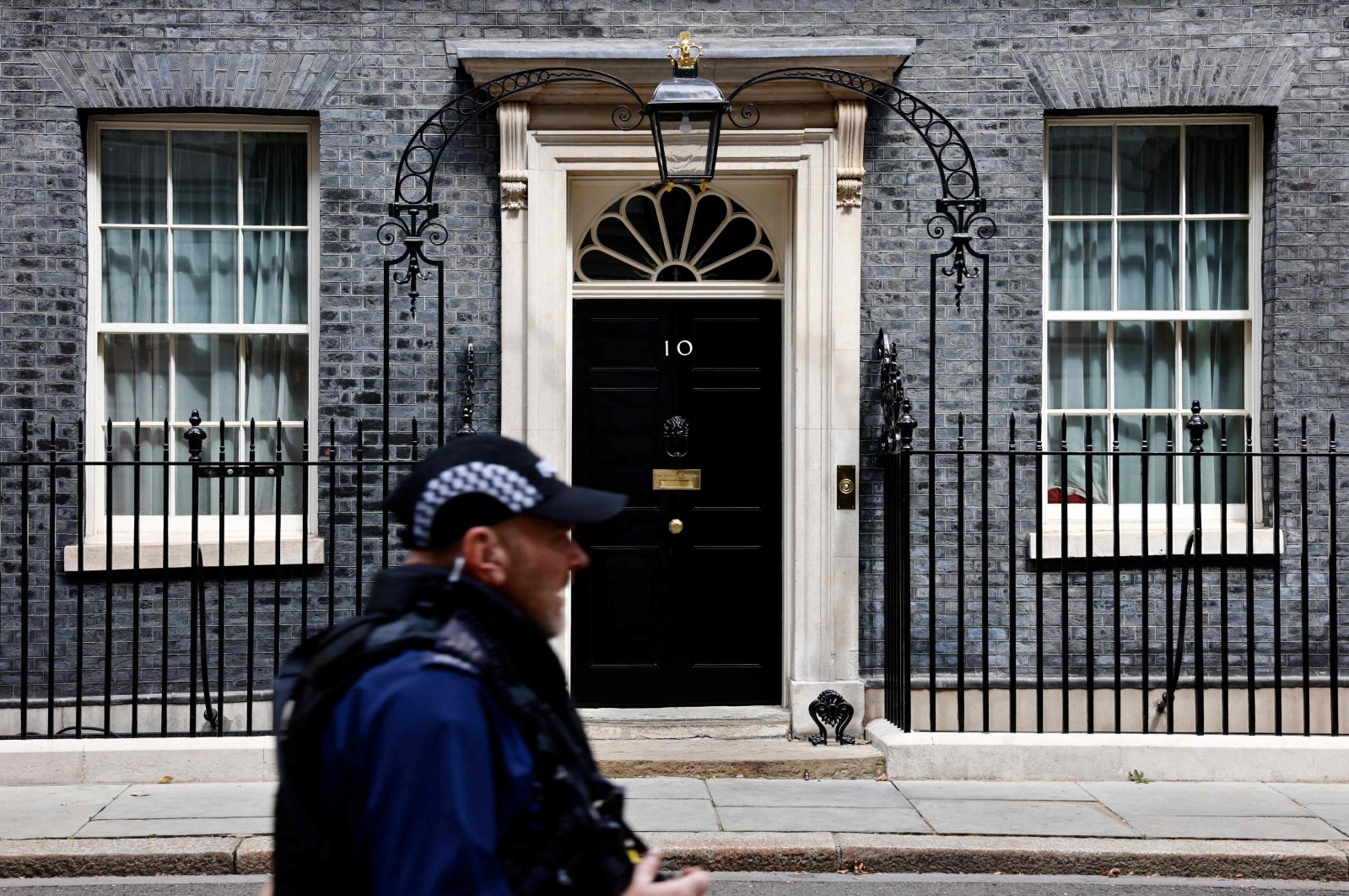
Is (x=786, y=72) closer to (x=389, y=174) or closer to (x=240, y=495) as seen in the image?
(x=389, y=174)

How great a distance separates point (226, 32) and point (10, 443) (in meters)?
2.62

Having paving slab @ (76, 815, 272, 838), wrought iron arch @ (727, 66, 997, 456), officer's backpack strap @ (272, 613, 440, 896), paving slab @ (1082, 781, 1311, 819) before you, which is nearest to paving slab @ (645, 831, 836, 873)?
paving slab @ (1082, 781, 1311, 819)

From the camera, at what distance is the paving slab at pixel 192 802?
6863 millimetres

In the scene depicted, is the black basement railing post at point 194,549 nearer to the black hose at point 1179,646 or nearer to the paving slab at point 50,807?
the paving slab at point 50,807

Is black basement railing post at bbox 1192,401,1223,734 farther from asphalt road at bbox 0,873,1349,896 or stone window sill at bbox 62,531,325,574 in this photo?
stone window sill at bbox 62,531,325,574

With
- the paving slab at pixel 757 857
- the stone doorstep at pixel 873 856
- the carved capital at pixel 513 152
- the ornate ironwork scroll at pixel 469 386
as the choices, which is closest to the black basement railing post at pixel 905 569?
the stone doorstep at pixel 873 856

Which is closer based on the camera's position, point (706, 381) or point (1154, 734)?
point (1154, 734)

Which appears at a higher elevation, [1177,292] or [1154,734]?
[1177,292]

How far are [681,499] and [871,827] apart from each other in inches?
104

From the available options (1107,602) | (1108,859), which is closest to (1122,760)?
(1107,602)

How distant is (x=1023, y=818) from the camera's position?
6.85m

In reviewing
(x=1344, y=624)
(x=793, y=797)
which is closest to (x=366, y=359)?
(x=793, y=797)

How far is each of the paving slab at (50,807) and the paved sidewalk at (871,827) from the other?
0.04 ft

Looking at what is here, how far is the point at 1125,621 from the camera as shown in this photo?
8609 mm
